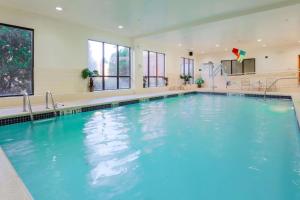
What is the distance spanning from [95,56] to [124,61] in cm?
166

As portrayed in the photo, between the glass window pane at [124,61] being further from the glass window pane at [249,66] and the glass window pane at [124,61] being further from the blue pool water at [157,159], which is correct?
the glass window pane at [249,66]

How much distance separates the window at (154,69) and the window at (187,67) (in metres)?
2.27

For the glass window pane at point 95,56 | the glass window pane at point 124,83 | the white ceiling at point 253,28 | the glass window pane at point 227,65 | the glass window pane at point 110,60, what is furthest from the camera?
the glass window pane at point 227,65

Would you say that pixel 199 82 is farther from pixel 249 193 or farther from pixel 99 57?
pixel 249 193

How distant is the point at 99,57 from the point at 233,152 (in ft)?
23.2

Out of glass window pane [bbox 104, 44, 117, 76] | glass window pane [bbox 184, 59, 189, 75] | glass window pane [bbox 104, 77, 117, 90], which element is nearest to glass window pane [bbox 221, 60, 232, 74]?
glass window pane [bbox 184, 59, 189, 75]

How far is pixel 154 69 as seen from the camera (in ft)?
39.5

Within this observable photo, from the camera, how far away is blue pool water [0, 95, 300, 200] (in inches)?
80.5

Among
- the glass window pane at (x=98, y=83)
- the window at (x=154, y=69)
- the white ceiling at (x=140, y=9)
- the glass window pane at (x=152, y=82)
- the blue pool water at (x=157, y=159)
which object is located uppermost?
the white ceiling at (x=140, y=9)

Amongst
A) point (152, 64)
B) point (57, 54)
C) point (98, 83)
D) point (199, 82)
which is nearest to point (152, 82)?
point (152, 64)

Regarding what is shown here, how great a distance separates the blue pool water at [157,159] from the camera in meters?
2.04

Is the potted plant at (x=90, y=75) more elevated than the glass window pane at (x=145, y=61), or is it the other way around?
the glass window pane at (x=145, y=61)

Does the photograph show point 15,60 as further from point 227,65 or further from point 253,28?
point 227,65

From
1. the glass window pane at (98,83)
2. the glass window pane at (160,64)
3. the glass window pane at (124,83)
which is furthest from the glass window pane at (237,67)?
the glass window pane at (98,83)
